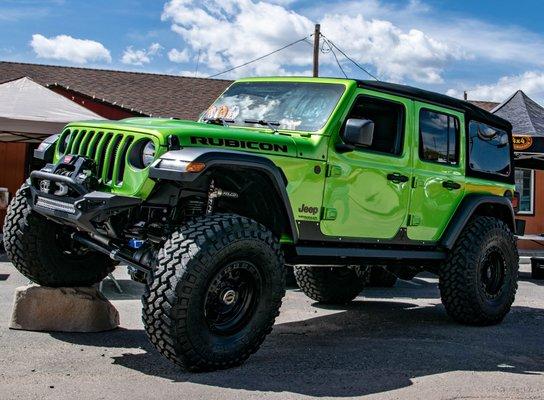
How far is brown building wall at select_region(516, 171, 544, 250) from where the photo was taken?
1955 cm

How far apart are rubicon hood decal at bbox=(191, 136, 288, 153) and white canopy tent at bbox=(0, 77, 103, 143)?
705 centimetres

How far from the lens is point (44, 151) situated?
5.73 meters

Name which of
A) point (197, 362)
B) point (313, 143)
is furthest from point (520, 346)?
point (197, 362)

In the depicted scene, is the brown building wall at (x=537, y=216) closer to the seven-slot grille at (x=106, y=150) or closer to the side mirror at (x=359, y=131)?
the side mirror at (x=359, y=131)

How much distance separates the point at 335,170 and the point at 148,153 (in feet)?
4.85

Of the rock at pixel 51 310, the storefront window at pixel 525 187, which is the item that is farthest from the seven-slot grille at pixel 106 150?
the storefront window at pixel 525 187

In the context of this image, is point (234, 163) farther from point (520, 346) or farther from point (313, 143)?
point (520, 346)

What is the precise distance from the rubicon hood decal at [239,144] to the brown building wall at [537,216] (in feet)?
51.6

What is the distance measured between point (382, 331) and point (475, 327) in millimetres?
1052

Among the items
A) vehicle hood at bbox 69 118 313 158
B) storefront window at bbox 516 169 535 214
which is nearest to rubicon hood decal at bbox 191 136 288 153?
vehicle hood at bbox 69 118 313 158

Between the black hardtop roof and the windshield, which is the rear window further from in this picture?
the windshield

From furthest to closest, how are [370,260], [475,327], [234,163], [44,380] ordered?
[475,327] < [370,260] < [234,163] < [44,380]

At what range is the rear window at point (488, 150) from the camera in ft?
24.0

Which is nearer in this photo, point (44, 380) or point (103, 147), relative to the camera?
point (44, 380)
